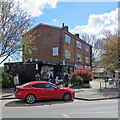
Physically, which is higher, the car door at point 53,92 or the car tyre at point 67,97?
the car door at point 53,92

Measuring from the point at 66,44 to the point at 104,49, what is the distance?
8770 millimetres

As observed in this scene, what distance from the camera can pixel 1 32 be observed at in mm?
12875

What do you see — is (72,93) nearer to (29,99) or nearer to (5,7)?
(29,99)

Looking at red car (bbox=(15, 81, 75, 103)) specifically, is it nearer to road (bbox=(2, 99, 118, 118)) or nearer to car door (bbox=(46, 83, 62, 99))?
car door (bbox=(46, 83, 62, 99))

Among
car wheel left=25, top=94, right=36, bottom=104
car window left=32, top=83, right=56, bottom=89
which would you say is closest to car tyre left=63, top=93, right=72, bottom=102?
car window left=32, top=83, right=56, bottom=89

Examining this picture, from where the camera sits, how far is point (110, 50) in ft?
56.3

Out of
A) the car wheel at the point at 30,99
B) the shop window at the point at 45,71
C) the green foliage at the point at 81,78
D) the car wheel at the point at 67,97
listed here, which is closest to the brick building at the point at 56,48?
the shop window at the point at 45,71

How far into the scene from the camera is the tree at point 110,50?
16.9 metres

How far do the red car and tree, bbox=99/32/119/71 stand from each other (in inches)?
353

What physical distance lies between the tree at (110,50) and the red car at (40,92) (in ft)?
29.4

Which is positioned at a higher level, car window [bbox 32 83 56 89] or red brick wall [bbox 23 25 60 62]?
red brick wall [bbox 23 25 60 62]

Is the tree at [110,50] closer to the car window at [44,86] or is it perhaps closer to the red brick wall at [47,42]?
the red brick wall at [47,42]

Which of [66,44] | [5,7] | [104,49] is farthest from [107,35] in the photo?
[5,7]

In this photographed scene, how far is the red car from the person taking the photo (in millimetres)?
9281
